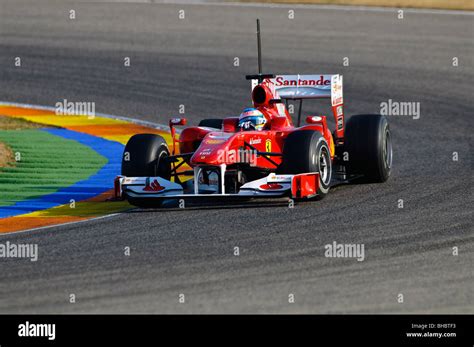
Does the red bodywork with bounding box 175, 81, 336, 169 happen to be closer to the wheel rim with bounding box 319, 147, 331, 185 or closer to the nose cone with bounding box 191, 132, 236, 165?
the nose cone with bounding box 191, 132, 236, 165

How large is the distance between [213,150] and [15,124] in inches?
302

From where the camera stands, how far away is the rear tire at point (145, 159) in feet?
44.6

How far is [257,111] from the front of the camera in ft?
45.7

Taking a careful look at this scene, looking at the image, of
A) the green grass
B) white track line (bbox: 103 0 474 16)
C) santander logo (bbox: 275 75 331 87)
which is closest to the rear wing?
santander logo (bbox: 275 75 331 87)

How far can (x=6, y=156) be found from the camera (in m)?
16.6

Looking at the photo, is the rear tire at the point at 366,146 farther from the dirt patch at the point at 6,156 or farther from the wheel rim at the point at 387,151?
the dirt patch at the point at 6,156

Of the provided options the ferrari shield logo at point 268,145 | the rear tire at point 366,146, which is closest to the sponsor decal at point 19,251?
the ferrari shield logo at point 268,145

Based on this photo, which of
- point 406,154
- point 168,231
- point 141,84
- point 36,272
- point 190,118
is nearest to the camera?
point 36,272

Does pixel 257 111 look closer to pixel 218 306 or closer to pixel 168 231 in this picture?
pixel 168 231

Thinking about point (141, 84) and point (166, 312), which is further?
point (141, 84)

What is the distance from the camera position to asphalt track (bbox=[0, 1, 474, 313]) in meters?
9.35

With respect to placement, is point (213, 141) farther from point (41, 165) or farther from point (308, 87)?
point (41, 165)

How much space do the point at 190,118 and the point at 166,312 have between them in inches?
482
